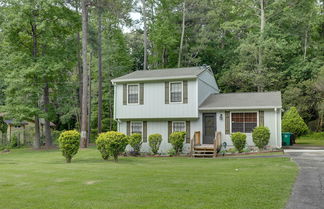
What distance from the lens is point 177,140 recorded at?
16.9 m

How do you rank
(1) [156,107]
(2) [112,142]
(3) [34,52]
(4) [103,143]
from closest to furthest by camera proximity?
(2) [112,142]
(4) [103,143]
(1) [156,107]
(3) [34,52]

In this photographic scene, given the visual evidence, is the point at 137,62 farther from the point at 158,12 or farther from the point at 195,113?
the point at 195,113

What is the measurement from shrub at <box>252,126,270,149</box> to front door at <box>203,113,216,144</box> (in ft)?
8.43

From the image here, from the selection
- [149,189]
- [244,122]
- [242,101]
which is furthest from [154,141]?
[149,189]

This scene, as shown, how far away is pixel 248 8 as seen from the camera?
30.1 meters

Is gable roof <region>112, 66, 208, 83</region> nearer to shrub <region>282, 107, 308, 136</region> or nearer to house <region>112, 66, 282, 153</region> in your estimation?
house <region>112, 66, 282, 153</region>

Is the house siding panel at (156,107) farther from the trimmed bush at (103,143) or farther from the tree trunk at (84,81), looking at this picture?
the trimmed bush at (103,143)

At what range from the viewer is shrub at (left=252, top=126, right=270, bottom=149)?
623 inches

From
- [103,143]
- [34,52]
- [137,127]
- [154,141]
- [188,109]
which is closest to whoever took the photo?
[103,143]

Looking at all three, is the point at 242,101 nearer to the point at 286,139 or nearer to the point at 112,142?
the point at 286,139

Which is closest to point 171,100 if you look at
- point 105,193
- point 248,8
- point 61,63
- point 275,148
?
point 275,148

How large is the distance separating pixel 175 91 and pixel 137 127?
336cm

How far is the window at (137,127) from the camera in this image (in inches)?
754

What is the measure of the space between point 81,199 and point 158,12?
2895 cm
